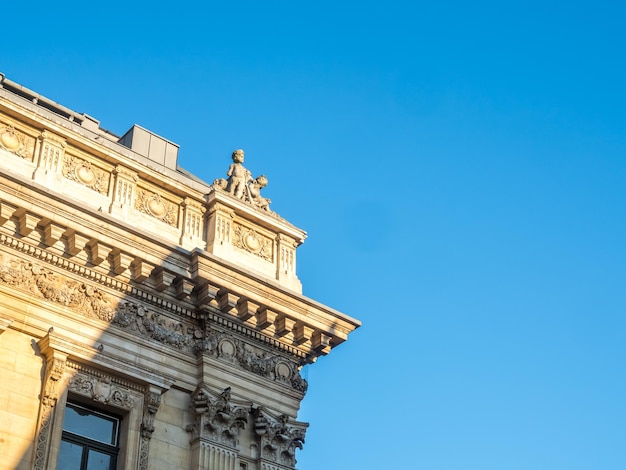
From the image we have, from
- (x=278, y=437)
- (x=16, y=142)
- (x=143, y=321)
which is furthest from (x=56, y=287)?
(x=278, y=437)

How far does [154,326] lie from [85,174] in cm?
378

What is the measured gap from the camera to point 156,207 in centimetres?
2569

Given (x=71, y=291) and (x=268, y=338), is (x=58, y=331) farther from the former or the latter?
(x=268, y=338)

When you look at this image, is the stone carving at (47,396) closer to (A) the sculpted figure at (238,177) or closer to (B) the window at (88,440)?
(B) the window at (88,440)

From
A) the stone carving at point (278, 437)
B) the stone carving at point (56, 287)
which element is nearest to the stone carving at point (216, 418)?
the stone carving at point (278, 437)

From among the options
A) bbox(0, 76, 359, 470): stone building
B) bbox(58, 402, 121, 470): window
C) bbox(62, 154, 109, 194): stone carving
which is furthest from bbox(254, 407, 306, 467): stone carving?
bbox(62, 154, 109, 194): stone carving

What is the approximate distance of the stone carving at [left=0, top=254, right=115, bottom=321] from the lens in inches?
877

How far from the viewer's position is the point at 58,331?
22422mm

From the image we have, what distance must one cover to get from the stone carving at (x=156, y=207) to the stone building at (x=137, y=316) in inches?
1.3

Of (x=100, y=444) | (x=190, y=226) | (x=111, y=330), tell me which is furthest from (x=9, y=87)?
(x=100, y=444)

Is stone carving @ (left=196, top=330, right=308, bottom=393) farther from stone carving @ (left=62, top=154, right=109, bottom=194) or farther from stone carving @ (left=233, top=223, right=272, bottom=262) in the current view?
stone carving @ (left=62, top=154, right=109, bottom=194)

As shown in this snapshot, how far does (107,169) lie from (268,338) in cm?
533

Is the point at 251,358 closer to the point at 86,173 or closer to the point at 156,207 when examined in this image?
the point at 156,207

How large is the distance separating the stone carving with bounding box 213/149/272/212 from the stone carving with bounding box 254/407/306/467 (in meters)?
5.48
